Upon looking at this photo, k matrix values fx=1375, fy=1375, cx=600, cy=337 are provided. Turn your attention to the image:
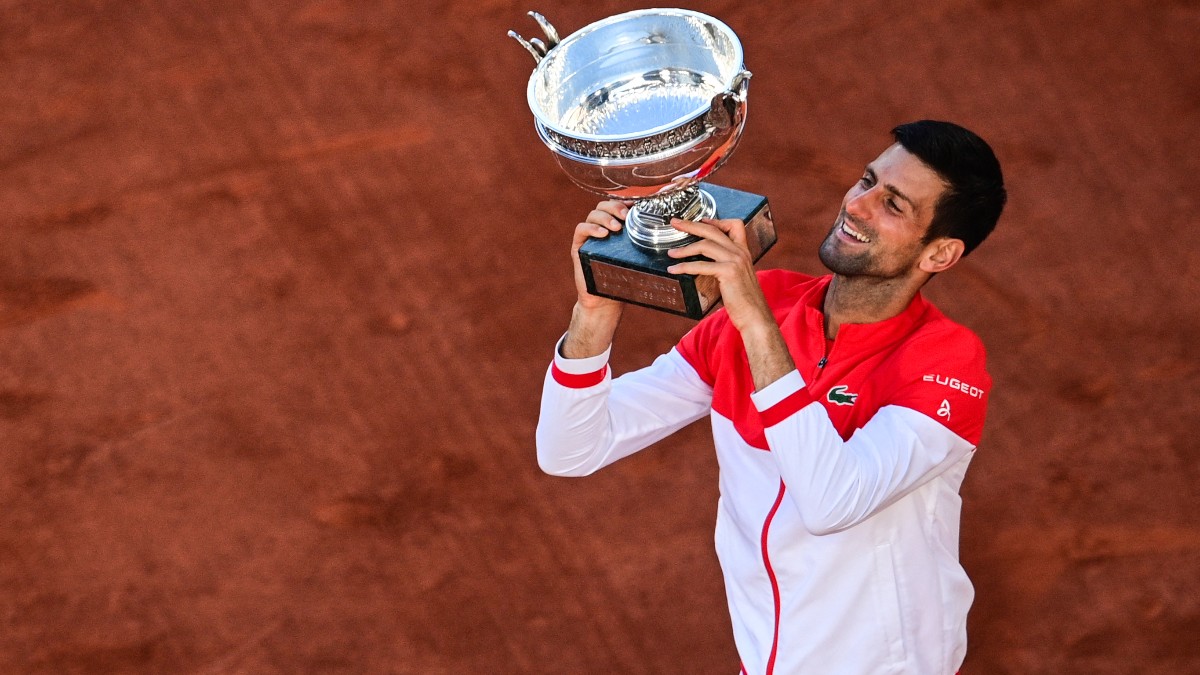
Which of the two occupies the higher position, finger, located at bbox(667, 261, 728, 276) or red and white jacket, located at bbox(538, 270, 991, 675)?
finger, located at bbox(667, 261, 728, 276)

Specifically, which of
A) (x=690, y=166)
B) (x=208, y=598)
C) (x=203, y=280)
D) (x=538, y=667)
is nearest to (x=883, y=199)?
(x=690, y=166)

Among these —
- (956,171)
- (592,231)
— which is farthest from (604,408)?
(956,171)

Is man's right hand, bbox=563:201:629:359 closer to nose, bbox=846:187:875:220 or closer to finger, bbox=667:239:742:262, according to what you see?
finger, bbox=667:239:742:262

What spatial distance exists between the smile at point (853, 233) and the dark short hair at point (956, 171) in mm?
109

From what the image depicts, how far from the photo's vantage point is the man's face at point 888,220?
2.47 meters

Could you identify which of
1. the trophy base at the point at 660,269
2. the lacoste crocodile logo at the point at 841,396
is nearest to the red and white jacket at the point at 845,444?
the lacoste crocodile logo at the point at 841,396

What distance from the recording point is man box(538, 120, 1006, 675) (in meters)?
2.30

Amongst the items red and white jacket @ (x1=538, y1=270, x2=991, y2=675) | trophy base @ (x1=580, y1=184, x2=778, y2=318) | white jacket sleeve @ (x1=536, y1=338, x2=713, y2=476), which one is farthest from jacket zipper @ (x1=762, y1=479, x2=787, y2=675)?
trophy base @ (x1=580, y1=184, x2=778, y2=318)

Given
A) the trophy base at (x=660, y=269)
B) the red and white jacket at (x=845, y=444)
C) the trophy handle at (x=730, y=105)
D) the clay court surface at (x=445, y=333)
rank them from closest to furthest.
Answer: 1. the trophy handle at (x=730, y=105)
2. the trophy base at (x=660, y=269)
3. the red and white jacket at (x=845, y=444)
4. the clay court surface at (x=445, y=333)

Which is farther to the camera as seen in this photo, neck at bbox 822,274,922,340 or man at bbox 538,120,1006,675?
neck at bbox 822,274,922,340

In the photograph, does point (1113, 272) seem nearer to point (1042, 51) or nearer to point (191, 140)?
point (1042, 51)

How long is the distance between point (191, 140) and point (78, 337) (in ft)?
3.20

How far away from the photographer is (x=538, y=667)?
157 inches

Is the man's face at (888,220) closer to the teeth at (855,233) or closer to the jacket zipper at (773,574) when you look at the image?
the teeth at (855,233)
